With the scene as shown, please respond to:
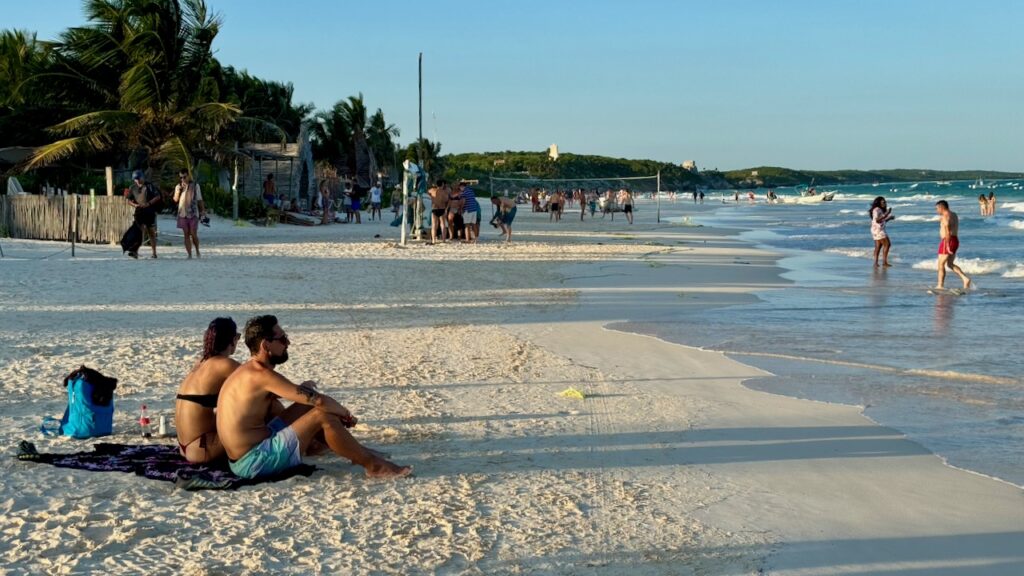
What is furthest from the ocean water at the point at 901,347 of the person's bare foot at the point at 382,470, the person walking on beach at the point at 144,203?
the person walking on beach at the point at 144,203

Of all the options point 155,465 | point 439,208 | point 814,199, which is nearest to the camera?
point 155,465

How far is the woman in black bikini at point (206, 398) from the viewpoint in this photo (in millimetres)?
5059

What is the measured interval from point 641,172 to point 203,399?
142 m

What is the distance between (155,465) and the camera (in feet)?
16.6

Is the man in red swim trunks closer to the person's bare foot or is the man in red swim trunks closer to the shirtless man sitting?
the person's bare foot

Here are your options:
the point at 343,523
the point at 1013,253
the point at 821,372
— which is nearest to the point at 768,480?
the point at 343,523

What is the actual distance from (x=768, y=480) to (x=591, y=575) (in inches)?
64.6

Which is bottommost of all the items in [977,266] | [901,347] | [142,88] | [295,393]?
[901,347]

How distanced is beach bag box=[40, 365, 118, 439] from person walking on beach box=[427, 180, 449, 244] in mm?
15443

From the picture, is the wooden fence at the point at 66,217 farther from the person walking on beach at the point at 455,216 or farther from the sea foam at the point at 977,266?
the sea foam at the point at 977,266

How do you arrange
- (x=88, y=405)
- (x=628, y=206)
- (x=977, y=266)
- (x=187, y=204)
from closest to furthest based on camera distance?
1. (x=88, y=405)
2. (x=187, y=204)
3. (x=977, y=266)
4. (x=628, y=206)

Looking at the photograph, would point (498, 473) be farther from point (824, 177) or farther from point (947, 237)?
point (824, 177)

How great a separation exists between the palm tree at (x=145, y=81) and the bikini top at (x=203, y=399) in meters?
17.2

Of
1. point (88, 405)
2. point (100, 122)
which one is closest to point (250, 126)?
point (100, 122)
